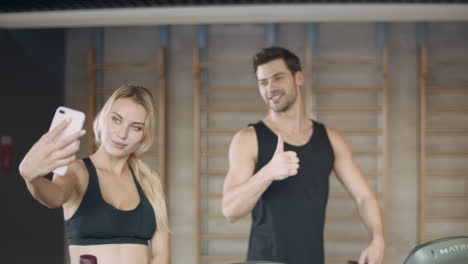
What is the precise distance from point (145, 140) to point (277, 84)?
0.70 m

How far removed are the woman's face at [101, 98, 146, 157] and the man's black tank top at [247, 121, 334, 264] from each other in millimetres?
645

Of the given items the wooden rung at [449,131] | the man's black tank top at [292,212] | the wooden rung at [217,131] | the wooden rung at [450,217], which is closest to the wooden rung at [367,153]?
the wooden rung at [449,131]

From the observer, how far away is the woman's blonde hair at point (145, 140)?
147 centimetres

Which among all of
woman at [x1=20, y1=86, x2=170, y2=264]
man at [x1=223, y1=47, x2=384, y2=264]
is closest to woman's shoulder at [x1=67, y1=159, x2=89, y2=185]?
woman at [x1=20, y1=86, x2=170, y2=264]

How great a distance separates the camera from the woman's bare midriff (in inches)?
54.4

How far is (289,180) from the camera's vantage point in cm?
194

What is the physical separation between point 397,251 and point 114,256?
3.25 m

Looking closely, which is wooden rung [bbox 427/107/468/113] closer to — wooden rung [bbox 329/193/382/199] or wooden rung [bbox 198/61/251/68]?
wooden rung [bbox 329/193/382/199]

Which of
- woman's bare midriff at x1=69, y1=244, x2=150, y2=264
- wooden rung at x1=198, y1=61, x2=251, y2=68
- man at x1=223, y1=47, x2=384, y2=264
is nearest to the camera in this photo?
woman's bare midriff at x1=69, y1=244, x2=150, y2=264

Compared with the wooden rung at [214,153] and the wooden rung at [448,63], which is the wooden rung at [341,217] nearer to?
the wooden rung at [214,153]

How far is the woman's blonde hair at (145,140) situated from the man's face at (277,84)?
63 cm

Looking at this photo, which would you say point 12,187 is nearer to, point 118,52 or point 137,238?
point 118,52

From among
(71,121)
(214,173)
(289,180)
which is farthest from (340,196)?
(71,121)

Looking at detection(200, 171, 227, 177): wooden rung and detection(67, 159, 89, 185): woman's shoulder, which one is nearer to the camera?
detection(67, 159, 89, 185): woman's shoulder
